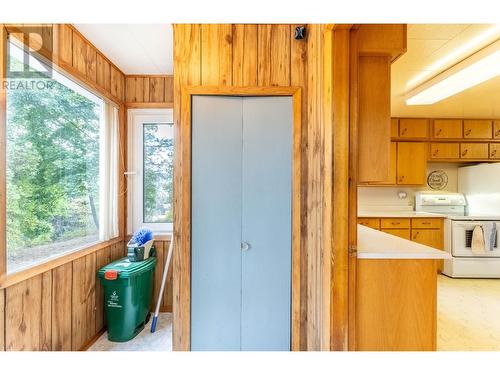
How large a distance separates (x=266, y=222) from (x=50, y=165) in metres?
1.69

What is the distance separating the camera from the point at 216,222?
1843 millimetres

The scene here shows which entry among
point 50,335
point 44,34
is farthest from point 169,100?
point 50,335

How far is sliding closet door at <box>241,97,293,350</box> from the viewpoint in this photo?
1.83 meters

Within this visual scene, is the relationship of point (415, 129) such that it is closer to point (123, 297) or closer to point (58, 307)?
point (123, 297)

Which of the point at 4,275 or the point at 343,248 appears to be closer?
the point at 343,248

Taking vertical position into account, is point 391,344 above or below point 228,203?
below

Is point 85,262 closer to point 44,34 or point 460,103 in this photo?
point 44,34

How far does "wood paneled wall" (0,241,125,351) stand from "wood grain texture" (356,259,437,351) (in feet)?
6.57

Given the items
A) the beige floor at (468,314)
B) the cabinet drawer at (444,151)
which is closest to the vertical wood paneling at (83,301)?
the beige floor at (468,314)

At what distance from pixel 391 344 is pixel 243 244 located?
1047mm

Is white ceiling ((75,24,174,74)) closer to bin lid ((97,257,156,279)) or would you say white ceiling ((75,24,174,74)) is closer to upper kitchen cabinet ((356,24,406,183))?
upper kitchen cabinet ((356,24,406,183))

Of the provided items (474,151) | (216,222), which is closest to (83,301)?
(216,222)
